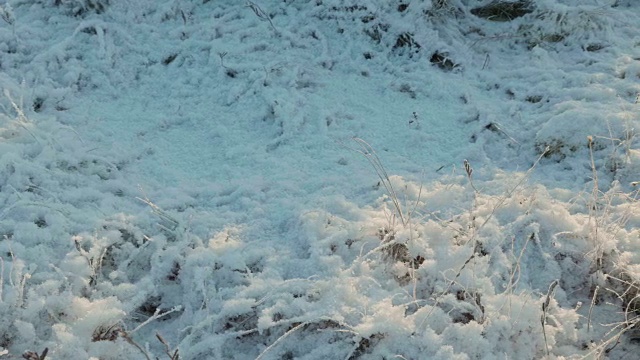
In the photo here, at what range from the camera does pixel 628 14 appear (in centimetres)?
480

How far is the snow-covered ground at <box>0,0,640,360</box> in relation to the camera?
91.1 inches

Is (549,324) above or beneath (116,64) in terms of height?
beneath

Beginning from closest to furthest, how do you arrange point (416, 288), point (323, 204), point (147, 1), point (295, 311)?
point (295, 311)
point (416, 288)
point (323, 204)
point (147, 1)

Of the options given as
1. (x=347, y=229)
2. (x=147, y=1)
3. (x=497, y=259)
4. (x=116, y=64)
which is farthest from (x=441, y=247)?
(x=147, y=1)

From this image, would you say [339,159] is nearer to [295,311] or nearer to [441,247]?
[441,247]

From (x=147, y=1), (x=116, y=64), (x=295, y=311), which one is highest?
(x=147, y=1)

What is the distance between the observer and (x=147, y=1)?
15.0ft

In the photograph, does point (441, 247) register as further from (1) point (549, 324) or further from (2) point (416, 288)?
(1) point (549, 324)

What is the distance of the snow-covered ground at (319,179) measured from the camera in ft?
7.59

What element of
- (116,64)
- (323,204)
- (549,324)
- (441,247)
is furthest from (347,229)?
(116,64)

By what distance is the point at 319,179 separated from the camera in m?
3.28

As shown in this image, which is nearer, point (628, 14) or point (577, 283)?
point (577, 283)

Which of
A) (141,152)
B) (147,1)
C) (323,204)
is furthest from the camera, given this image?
(147,1)

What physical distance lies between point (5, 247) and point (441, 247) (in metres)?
2.09
